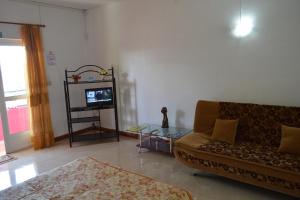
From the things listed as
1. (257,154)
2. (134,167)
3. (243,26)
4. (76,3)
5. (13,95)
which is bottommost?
(134,167)

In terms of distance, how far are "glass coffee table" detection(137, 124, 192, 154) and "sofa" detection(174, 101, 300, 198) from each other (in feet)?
1.19

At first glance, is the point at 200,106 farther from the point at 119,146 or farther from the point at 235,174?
the point at 119,146

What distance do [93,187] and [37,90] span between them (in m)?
2.73

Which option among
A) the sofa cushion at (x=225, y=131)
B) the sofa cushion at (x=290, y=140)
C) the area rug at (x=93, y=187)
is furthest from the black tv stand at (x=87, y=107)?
the sofa cushion at (x=290, y=140)

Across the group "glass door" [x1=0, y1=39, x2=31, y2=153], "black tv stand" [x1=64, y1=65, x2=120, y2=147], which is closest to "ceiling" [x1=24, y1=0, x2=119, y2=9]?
"glass door" [x1=0, y1=39, x2=31, y2=153]

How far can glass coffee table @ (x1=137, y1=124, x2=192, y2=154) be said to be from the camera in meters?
3.53

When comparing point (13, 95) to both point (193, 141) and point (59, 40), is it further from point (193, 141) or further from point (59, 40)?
point (193, 141)

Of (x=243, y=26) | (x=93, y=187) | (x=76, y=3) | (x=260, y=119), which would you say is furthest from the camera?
(x=76, y=3)

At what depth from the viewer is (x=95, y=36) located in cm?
487

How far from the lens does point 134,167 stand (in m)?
3.31

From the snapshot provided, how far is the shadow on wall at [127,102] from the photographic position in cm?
452

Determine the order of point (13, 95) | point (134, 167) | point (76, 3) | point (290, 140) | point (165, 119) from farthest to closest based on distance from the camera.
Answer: point (76, 3) → point (13, 95) → point (165, 119) → point (134, 167) → point (290, 140)

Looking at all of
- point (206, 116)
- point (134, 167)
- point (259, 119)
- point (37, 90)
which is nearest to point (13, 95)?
point (37, 90)

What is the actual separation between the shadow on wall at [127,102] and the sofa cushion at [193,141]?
162cm
